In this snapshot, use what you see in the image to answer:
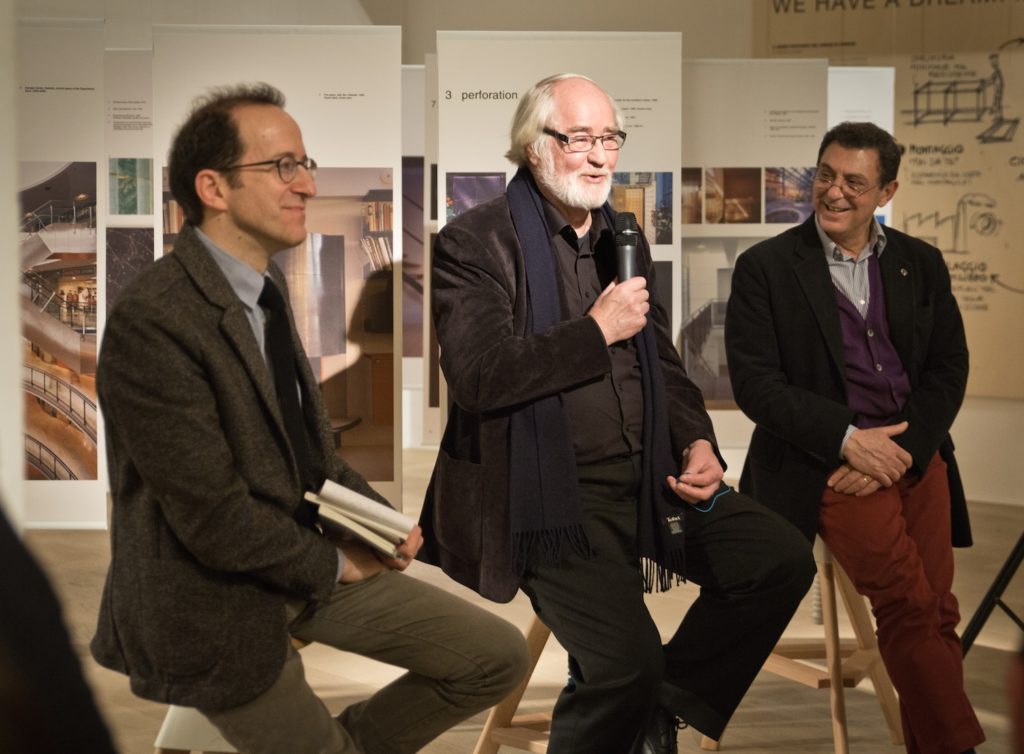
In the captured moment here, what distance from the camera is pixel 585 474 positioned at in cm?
272

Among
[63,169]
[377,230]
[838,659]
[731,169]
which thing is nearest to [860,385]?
[838,659]

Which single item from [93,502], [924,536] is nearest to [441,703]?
[924,536]

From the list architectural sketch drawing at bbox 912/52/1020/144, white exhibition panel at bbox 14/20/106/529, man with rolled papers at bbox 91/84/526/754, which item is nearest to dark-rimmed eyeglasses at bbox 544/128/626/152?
man with rolled papers at bbox 91/84/526/754

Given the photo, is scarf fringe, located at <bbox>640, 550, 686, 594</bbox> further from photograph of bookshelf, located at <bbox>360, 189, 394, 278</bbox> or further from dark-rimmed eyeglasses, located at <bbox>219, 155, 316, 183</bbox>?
photograph of bookshelf, located at <bbox>360, 189, 394, 278</bbox>

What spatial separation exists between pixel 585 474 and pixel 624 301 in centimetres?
39

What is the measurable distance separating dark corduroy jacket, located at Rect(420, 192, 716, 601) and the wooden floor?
806 mm

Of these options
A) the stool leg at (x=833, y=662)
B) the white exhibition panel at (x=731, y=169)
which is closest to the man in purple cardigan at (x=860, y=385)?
the stool leg at (x=833, y=662)

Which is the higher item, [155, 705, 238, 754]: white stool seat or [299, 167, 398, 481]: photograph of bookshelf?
[299, 167, 398, 481]: photograph of bookshelf

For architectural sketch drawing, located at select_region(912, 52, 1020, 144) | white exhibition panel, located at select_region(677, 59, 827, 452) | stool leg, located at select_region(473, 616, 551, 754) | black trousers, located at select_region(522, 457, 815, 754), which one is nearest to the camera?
black trousers, located at select_region(522, 457, 815, 754)

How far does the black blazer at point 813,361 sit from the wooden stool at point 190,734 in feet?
5.03

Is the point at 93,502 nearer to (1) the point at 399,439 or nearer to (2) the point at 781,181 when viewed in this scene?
(1) the point at 399,439

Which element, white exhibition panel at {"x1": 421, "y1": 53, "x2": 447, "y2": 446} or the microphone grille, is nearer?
the microphone grille

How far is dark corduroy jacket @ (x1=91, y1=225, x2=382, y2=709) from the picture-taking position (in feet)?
6.50

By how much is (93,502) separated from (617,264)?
360 centimetres
